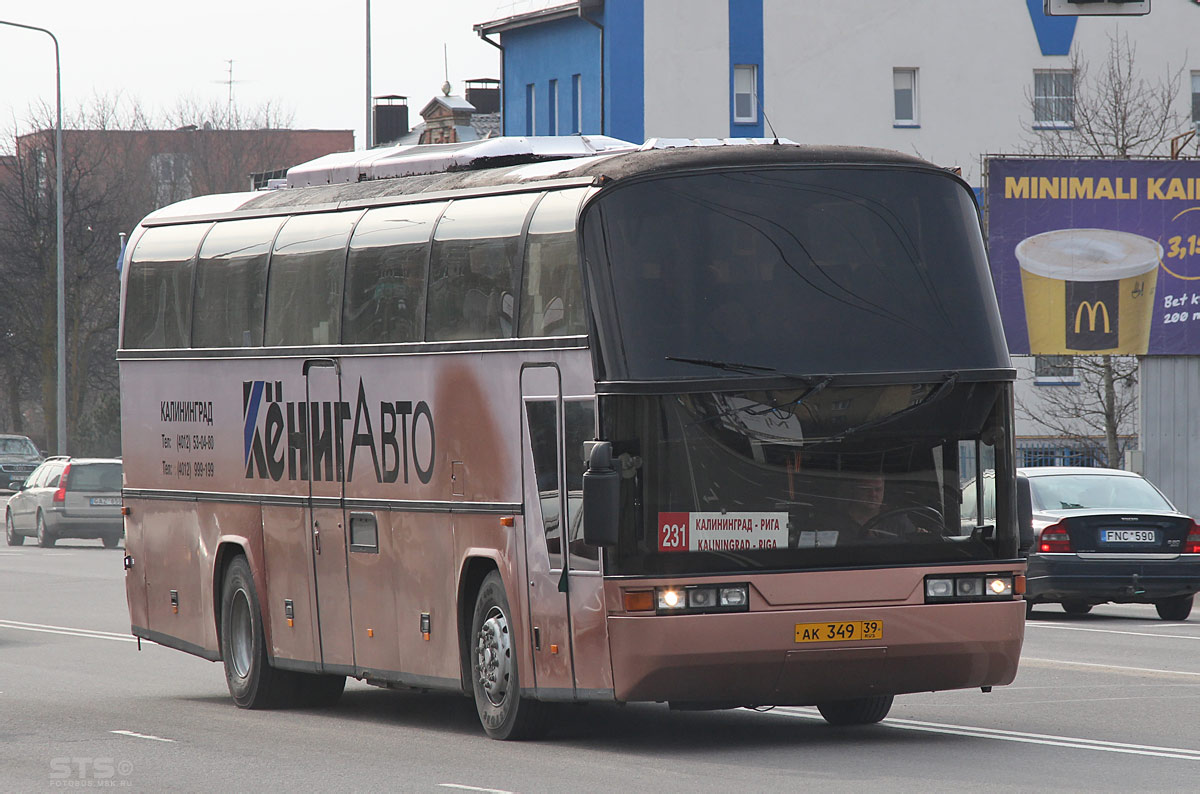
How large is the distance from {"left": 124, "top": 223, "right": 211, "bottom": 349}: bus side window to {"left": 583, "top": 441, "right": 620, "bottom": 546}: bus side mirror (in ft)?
19.1

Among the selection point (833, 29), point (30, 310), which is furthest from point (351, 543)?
point (30, 310)

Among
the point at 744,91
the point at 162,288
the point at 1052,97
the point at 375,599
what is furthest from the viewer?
the point at 1052,97

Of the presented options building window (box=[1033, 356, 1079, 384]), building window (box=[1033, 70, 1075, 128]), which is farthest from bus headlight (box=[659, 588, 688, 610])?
building window (box=[1033, 70, 1075, 128])

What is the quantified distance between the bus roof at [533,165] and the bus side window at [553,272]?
8.6 inches

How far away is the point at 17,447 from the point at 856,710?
55.3 meters

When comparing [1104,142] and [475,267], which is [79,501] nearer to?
[1104,142]

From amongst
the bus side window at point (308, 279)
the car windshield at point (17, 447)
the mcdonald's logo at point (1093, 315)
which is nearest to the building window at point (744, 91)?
the mcdonald's logo at point (1093, 315)

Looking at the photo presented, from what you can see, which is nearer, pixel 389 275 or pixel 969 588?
pixel 969 588

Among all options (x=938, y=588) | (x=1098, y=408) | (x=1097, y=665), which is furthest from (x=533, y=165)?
(x=1098, y=408)

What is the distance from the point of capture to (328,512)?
46.0 feet

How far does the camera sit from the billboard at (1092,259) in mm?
30688

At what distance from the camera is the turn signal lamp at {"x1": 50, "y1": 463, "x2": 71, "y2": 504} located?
40062mm

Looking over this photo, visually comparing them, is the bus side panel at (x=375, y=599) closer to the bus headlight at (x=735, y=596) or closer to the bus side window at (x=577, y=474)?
the bus side window at (x=577, y=474)

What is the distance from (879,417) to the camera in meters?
11.3
